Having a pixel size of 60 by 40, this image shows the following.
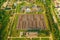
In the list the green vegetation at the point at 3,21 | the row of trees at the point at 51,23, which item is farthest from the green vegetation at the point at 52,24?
the green vegetation at the point at 3,21

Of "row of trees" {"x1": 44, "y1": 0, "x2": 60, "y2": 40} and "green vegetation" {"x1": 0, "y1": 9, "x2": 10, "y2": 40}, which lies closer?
"row of trees" {"x1": 44, "y1": 0, "x2": 60, "y2": 40}

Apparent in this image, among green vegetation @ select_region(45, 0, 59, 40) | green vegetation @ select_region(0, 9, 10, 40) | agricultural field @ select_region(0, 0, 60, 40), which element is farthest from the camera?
green vegetation @ select_region(0, 9, 10, 40)

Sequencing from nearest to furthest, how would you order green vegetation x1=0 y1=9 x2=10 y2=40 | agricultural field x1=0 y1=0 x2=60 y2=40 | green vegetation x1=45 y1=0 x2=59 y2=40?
green vegetation x1=45 y1=0 x2=59 y2=40 < agricultural field x1=0 y1=0 x2=60 y2=40 < green vegetation x1=0 y1=9 x2=10 y2=40

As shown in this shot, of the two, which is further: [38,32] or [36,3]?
[36,3]

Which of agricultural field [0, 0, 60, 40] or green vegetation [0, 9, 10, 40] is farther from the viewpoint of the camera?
green vegetation [0, 9, 10, 40]

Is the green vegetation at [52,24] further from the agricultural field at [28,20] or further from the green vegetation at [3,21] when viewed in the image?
the green vegetation at [3,21]

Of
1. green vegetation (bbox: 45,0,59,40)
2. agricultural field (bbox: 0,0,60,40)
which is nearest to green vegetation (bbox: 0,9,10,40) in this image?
agricultural field (bbox: 0,0,60,40)

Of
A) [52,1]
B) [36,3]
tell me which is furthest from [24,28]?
[52,1]

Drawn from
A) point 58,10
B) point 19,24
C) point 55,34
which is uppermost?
point 58,10

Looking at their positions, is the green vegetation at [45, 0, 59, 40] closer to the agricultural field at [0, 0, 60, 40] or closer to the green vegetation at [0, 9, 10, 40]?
the agricultural field at [0, 0, 60, 40]

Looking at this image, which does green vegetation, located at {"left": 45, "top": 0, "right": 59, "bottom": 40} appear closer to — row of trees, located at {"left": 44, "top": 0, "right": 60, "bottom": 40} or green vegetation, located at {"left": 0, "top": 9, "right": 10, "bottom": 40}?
row of trees, located at {"left": 44, "top": 0, "right": 60, "bottom": 40}

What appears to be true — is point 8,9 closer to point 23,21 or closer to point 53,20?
point 23,21
